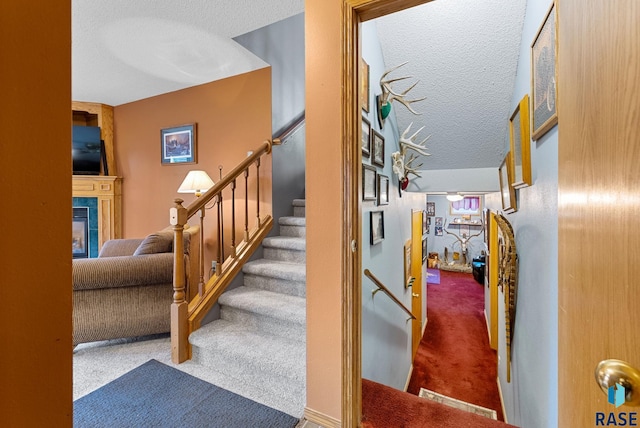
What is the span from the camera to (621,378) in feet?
1.53

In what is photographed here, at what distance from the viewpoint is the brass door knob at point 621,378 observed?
1.46ft

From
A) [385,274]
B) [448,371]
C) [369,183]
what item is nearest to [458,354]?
[448,371]

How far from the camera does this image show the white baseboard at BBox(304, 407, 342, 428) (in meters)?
1.36

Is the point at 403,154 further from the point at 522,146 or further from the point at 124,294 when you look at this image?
the point at 124,294

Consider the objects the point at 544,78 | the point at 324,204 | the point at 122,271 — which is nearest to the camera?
the point at 544,78

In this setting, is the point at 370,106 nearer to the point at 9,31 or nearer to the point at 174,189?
the point at 9,31

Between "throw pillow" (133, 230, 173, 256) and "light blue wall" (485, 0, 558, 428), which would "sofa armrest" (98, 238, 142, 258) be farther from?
"light blue wall" (485, 0, 558, 428)

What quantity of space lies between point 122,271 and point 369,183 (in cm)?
189

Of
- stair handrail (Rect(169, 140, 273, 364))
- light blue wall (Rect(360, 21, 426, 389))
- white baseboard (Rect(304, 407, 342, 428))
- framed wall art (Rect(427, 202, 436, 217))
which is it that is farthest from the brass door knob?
framed wall art (Rect(427, 202, 436, 217))

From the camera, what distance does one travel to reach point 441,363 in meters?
4.13

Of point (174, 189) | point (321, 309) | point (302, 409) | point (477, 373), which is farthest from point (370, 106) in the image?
point (477, 373)

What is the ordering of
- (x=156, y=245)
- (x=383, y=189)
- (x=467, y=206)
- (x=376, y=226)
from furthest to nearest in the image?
(x=467, y=206) → (x=383, y=189) → (x=156, y=245) → (x=376, y=226)

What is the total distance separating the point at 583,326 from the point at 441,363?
4.18m

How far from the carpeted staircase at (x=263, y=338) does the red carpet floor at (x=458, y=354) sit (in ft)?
8.11
